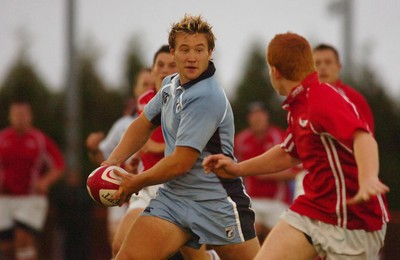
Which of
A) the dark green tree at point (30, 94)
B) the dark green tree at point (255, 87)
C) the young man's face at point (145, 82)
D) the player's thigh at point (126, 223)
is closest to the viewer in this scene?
the player's thigh at point (126, 223)

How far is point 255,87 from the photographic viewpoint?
24.5 m

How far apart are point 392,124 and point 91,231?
28.6 feet

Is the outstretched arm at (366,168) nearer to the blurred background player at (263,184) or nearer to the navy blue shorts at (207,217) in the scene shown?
the navy blue shorts at (207,217)

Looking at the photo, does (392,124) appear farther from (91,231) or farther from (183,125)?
(183,125)

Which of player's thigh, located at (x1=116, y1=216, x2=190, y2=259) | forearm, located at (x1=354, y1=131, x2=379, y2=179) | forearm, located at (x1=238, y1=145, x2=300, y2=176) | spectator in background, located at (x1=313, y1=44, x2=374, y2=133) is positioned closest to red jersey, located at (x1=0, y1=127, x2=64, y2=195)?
spectator in background, located at (x1=313, y1=44, x2=374, y2=133)

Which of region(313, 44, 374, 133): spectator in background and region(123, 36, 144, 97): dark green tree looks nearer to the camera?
region(313, 44, 374, 133): spectator in background

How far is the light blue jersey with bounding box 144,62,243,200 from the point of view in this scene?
19.9 ft

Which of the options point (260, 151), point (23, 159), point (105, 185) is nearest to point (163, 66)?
point (105, 185)

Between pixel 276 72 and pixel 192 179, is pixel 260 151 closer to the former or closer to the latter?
pixel 192 179

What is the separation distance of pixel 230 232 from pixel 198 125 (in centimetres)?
76

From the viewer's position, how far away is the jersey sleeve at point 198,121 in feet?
19.8

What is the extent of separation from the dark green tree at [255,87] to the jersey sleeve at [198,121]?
16.5 metres

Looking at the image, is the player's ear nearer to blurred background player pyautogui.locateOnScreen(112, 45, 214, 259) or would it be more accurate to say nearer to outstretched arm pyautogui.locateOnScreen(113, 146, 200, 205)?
outstretched arm pyautogui.locateOnScreen(113, 146, 200, 205)

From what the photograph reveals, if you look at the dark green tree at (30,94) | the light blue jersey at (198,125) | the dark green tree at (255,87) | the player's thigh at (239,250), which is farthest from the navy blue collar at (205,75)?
the dark green tree at (255,87)
